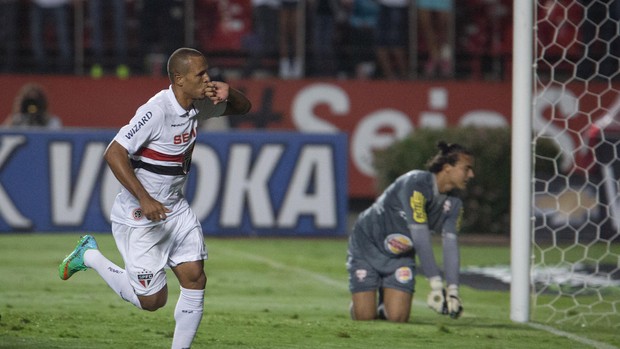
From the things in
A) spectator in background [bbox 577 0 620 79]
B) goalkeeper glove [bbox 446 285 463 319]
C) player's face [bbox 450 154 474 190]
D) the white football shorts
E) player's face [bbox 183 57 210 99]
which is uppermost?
spectator in background [bbox 577 0 620 79]

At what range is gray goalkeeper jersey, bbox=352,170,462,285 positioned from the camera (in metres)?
8.86

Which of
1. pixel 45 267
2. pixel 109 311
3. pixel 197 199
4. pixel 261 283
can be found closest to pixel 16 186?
pixel 197 199

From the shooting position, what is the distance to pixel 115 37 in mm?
19641

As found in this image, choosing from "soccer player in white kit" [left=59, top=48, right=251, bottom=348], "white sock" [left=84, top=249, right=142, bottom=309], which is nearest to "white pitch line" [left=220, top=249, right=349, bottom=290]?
"white sock" [left=84, top=249, right=142, bottom=309]

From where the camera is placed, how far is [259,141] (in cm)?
1659

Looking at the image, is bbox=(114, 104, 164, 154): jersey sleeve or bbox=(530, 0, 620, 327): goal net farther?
bbox=(530, 0, 620, 327): goal net

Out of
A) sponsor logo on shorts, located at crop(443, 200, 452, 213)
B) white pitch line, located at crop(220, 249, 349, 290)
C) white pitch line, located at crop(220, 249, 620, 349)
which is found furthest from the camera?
Answer: white pitch line, located at crop(220, 249, 349, 290)

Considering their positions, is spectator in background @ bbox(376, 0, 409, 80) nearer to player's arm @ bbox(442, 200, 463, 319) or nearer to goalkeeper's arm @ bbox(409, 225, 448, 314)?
player's arm @ bbox(442, 200, 463, 319)

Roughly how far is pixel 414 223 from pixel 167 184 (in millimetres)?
2447

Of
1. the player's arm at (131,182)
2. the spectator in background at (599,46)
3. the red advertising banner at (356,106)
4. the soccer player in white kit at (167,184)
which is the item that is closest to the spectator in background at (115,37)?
the red advertising banner at (356,106)

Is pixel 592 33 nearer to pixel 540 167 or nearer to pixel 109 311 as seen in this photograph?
pixel 540 167

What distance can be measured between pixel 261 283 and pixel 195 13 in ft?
30.6

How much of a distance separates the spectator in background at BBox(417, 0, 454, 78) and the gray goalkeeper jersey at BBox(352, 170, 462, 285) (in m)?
10.7

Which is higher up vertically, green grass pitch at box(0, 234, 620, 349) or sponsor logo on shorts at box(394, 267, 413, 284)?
sponsor logo on shorts at box(394, 267, 413, 284)
